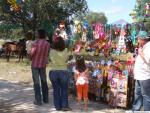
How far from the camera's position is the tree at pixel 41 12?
2369 cm

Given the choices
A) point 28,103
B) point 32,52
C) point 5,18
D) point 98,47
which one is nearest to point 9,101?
point 28,103

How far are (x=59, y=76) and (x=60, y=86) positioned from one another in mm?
281

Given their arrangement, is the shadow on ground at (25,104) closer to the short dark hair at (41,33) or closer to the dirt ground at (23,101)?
the dirt ground at (23,101)

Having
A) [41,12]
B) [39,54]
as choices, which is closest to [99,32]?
[39,54]

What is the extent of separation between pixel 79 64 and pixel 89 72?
3.59ft

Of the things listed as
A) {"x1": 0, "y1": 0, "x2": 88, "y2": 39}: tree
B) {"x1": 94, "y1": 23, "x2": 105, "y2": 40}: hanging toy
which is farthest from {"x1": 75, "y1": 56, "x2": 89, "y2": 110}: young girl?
{"x1": 0, "y1": 0, "x2": 88, "y2": 39}: tree

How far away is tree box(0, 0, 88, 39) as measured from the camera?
23688 mm

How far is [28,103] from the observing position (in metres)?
10.8

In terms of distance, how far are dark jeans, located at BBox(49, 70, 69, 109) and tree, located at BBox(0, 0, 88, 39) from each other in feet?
44.6

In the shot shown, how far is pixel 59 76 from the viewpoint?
9.94m

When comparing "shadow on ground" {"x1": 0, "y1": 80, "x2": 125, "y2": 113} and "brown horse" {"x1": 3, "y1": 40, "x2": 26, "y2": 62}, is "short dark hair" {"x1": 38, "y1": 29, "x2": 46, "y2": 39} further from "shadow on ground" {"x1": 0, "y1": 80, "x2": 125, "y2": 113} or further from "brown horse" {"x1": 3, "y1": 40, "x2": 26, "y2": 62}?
"brown horse" {"x1": 3, "y1": 40, "x2": 26, "y2": 62}

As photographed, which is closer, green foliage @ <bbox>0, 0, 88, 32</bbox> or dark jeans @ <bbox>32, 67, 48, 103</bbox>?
dark jeans @ <bbox>32, 67, 48, 103</bbox>

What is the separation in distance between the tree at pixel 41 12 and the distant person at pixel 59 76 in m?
13.3

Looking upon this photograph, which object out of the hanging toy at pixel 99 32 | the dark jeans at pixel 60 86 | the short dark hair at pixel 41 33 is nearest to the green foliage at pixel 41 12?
the hanging toy at pixel 99 32
